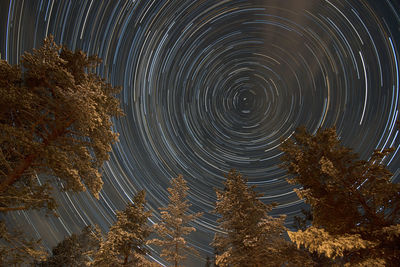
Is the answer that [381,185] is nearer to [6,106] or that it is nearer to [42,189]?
[42,189]

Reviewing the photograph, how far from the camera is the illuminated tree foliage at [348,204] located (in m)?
5.87

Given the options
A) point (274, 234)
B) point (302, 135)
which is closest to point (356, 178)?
point (302, 135)

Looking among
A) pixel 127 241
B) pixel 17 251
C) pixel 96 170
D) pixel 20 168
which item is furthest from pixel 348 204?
pixel 20 168

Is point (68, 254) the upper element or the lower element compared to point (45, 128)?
lower

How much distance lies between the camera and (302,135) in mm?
8172

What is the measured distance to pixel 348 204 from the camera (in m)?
6.86

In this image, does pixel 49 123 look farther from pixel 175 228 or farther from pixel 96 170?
pixel 175 228

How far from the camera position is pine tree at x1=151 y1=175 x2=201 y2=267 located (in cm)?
1180

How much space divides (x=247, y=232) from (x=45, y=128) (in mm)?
10312

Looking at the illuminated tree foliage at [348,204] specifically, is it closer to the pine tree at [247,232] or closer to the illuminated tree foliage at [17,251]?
the pine tree at [247,232]

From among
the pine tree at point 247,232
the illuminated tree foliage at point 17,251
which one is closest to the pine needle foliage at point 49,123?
the illuminated tree foliage at point 17,251

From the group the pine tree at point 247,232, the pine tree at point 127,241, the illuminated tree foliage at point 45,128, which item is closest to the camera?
the illuminated tree foliage at point 45,128

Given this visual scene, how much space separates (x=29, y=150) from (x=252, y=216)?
10193 millimetres

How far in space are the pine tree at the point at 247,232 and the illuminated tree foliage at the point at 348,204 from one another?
7.67ft
